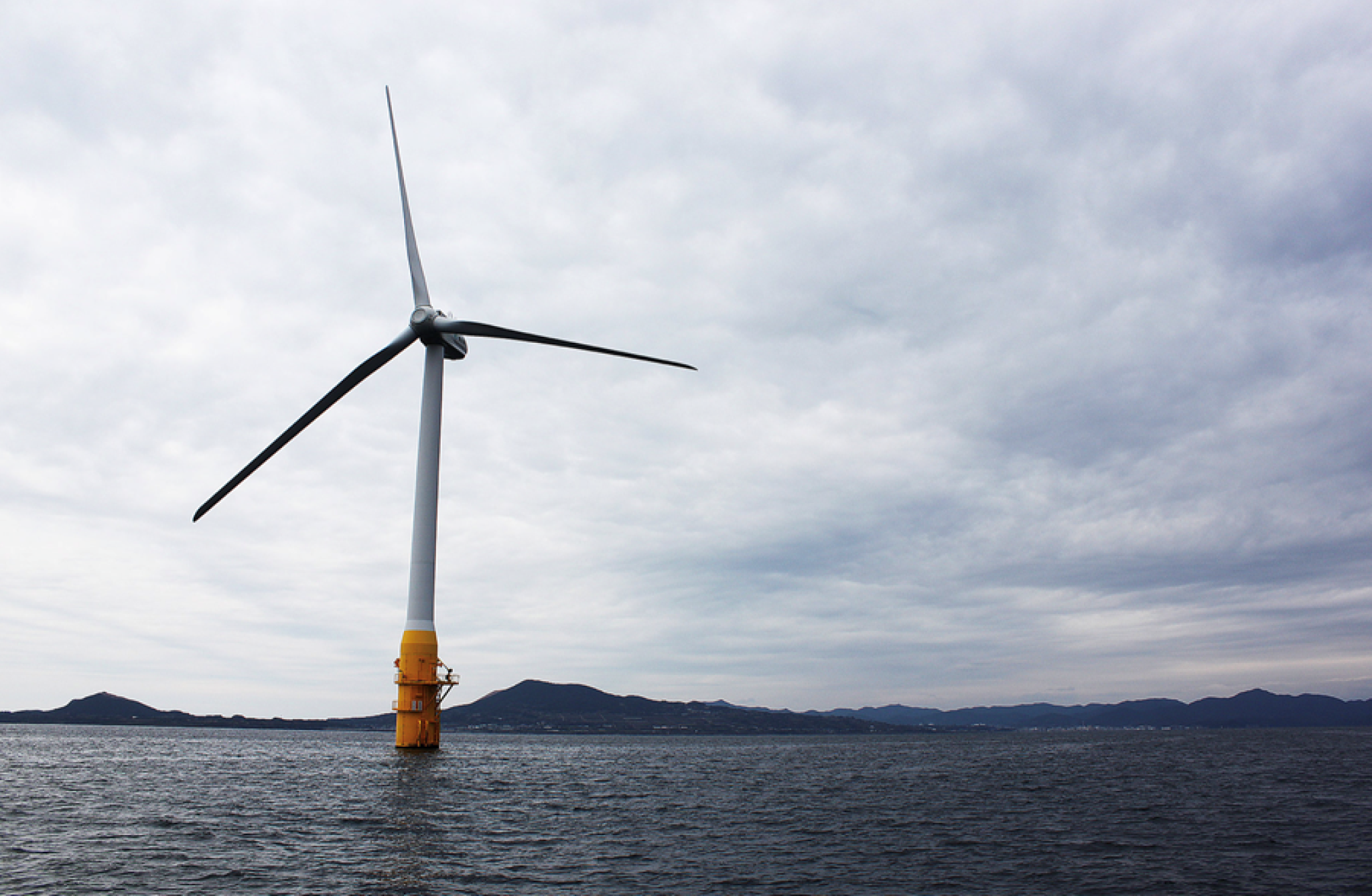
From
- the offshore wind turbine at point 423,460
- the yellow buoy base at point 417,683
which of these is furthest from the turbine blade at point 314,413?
the yellow buoy base at point 417,683

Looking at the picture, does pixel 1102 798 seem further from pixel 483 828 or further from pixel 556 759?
pixel 556 759

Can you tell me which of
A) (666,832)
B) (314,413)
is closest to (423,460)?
(314,413)

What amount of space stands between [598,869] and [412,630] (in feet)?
157

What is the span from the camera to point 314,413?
7356 centimetres

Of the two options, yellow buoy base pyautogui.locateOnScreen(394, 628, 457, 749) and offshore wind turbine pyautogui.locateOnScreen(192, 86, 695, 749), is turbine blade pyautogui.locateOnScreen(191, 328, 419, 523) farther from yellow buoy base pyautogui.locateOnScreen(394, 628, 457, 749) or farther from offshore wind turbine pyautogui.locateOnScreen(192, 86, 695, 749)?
yellow buoy base pyautogui.locateOnScreen(394, 628, 457, 749)

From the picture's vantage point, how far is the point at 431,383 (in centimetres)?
8150

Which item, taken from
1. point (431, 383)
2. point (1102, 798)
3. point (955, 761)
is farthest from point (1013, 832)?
point (955, 761)

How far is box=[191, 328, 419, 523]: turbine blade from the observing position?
7212 centimetres

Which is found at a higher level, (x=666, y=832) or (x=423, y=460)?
(x=423, y=460)

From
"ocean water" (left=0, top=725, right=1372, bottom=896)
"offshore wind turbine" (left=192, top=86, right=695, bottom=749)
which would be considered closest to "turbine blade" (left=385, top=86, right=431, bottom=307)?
"offshore wind turbine" (left=192, top=86, right=695, bottom=749)

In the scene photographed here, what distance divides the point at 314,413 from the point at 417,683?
26297mm

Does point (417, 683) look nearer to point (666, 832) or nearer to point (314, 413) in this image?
point (314, 413)

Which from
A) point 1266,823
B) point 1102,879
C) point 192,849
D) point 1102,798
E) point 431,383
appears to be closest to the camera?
point 1102,879

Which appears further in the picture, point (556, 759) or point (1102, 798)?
point (556, 759)
